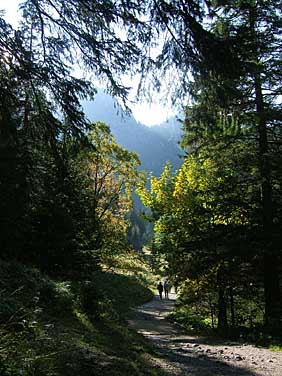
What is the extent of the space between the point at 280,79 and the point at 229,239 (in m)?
5.08

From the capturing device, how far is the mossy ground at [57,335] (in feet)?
13.1

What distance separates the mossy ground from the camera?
4008mm

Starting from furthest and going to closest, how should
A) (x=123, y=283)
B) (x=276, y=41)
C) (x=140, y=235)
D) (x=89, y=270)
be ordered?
(x=140, y=235), (x=123, y=283), (x=89, y=270), (x=276, y=41)

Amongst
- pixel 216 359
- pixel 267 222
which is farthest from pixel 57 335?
pixel 267 222

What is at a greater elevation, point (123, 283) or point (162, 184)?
point (162, 184)

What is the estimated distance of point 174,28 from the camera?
555cm

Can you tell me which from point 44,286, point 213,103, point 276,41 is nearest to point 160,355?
point 44,286

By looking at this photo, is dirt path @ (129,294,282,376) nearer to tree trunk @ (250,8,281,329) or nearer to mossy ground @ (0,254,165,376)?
mossy ground @ (0,254,165,376)

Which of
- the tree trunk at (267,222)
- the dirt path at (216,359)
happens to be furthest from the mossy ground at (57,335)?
the tree trunk at (267,222)

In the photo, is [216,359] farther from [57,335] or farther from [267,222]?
[267,222]

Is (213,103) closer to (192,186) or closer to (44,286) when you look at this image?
(44,286)

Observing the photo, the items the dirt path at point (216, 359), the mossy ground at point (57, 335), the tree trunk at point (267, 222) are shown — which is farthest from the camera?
the tree trunk at point (267, 222)

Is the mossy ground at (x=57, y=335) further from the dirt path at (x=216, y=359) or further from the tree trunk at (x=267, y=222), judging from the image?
the tree trunk at (x=267, y=222)

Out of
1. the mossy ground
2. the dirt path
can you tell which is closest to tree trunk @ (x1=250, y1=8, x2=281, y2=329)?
the dirt path
